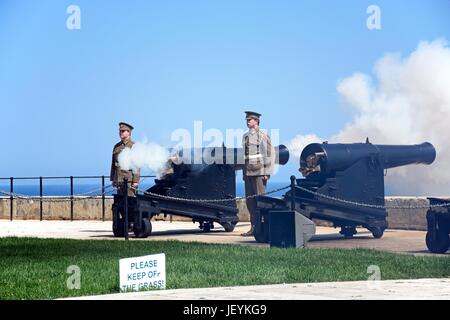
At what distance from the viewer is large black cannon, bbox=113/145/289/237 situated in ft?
69.8

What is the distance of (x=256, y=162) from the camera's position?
20.9m

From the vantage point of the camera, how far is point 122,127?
70.0 ft

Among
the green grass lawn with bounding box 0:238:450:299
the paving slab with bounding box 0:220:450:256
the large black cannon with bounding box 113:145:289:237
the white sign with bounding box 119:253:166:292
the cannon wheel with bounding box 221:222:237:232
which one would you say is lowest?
the paving slab with bounding box 0:220:450:256

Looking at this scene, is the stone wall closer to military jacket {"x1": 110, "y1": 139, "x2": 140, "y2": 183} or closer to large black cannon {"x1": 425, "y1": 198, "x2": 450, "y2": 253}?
military jacket {"x1": 110, "y1": 139, "x2": 140, "y2": 183}

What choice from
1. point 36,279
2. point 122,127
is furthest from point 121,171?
point 36,279

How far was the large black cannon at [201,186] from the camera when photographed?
21281 millimetres

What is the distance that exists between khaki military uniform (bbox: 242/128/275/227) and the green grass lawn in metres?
3.93

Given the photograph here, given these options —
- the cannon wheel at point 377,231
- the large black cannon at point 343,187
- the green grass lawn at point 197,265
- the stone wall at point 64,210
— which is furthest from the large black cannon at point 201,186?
the green grass lawn at point 197,265

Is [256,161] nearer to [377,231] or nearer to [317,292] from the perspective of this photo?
[377,231]

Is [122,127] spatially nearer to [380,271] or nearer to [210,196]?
[210,196]

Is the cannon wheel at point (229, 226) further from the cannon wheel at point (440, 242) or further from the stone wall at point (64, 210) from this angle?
the cannon wheel at point (440, 242)

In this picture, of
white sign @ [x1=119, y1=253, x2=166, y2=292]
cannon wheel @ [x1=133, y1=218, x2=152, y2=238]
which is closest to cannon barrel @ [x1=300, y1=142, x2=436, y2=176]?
cannon wheel @ [x1=133, y1=218, x2=152, y2=238]

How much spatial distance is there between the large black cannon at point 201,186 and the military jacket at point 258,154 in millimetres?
364

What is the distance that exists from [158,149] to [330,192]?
12.1ft
